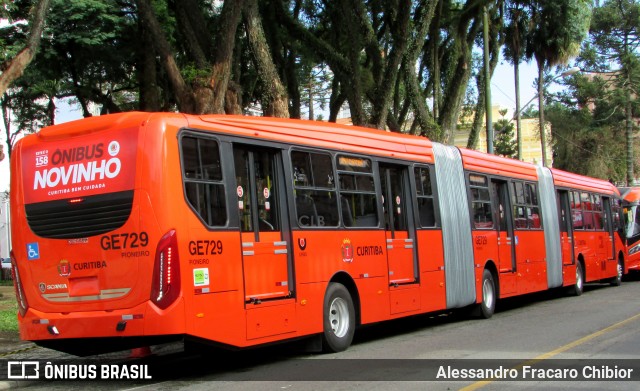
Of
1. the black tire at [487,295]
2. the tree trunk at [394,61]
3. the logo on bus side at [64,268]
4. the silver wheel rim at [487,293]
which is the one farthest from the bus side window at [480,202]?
the logo on bus side at [64,268]

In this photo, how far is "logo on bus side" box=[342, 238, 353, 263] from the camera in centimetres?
1113

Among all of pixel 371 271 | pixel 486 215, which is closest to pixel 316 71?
pixel 486 215

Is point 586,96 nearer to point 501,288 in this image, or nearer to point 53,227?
point 501,288

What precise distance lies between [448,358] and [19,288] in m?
5.60

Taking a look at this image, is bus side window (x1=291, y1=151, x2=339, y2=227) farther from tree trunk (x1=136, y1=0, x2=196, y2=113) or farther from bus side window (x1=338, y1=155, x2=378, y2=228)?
tree trunk (x1=136, y1=0, x2=196, y2=113)

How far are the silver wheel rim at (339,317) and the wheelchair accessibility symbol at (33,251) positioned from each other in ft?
13.5

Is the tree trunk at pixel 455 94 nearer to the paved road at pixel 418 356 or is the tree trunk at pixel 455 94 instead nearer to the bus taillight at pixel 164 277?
the paved road at pixel 418 356

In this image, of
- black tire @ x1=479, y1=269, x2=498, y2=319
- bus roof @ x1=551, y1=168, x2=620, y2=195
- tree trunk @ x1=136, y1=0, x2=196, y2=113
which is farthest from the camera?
bus roof @ x1=551, y1=168, x2=620, y2=195

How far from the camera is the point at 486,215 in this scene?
1620 centimetres

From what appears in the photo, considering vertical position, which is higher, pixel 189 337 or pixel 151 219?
pixel 151 219

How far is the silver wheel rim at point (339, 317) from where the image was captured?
1089 centimetres

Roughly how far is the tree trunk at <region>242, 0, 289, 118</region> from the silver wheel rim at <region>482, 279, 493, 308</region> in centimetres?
556

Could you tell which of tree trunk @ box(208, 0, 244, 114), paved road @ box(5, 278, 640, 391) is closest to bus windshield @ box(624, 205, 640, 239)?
paved road @ box(5, 278, 640, 391)

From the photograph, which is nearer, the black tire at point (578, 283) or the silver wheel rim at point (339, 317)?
the silver wheel rim at point (339, 317)
